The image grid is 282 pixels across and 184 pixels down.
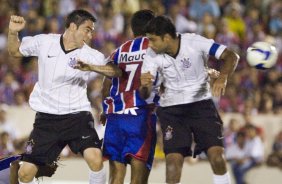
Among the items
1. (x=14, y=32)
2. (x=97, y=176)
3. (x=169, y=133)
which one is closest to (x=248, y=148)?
(x=169, y=133)

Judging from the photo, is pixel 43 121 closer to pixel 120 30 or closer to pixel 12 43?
pixel 12 43

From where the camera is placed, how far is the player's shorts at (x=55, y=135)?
10.4 meters

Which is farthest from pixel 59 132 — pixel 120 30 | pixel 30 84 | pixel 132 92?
pixel 120 30

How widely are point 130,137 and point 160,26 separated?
4.32ft

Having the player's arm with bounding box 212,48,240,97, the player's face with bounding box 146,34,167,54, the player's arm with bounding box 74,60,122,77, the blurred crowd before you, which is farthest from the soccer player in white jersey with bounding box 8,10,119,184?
the blurred crowd

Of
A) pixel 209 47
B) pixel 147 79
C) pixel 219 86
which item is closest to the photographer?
pixel 219 86

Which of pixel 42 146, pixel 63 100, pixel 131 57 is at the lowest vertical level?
pixel 42 146

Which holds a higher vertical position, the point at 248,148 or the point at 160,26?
the point at 160,26

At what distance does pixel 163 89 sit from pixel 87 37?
0.98 meters

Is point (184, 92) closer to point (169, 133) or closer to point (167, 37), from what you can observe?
point (169, 133)

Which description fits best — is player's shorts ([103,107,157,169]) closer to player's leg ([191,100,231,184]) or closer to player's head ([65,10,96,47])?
player's leg ([191,100,231,184])

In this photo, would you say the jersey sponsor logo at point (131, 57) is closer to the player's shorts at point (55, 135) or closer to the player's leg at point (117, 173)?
the player's shorts at point (55, 135)

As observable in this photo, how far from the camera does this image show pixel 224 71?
9.95 metres

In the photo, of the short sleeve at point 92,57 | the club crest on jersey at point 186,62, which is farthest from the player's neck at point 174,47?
the short sleeve at point 92,57
